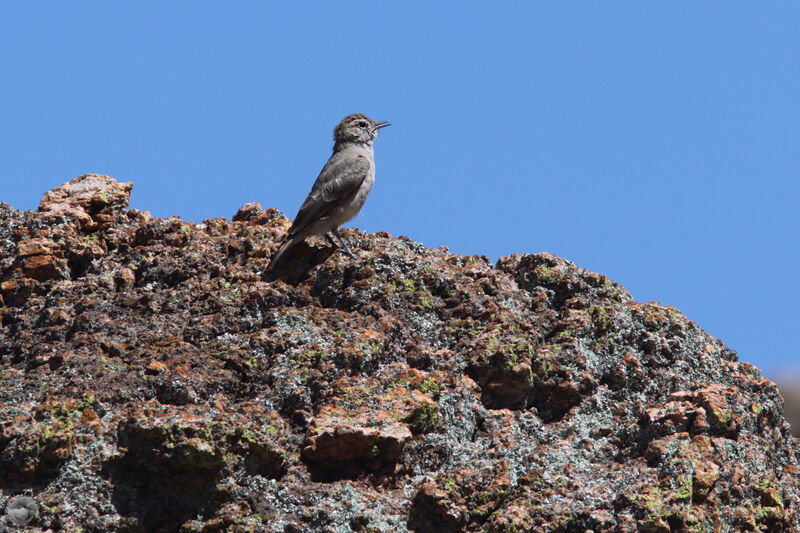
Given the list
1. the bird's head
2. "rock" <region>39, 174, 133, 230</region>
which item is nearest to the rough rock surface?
"rock" <region>39, 174, 133, 230</region>

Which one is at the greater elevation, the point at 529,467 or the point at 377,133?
the point at 377,133

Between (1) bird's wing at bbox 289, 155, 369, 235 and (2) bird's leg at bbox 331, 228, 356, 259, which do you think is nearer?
(2) bird's leg at bbox 331, 228, 356, 259

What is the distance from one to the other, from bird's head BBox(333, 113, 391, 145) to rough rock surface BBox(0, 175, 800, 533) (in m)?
3.84

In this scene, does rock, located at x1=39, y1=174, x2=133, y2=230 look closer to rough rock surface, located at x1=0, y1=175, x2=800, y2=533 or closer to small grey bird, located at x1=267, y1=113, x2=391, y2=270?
rough rock surface, located at x1=0, y1=175, x2=800, y2=533

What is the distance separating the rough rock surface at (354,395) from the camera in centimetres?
544

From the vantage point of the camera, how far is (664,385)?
653 centimetres

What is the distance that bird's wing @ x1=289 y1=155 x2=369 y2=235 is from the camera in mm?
8773

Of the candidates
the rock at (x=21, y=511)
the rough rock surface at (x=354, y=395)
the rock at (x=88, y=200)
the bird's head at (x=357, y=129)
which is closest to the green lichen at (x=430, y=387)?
the rough rock surface at (x=354, y=395)

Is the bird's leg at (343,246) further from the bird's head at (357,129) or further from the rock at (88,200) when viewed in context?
the bird's head at (357,129)

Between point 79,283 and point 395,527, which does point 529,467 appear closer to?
point 395,527

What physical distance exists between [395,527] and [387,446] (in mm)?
512

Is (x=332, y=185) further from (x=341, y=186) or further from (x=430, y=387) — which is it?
(x=430, y=387)

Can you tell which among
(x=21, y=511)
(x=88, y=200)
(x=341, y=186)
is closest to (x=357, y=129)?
(x=341, y=186)

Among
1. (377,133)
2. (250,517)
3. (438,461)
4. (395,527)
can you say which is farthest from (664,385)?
(377,133)
